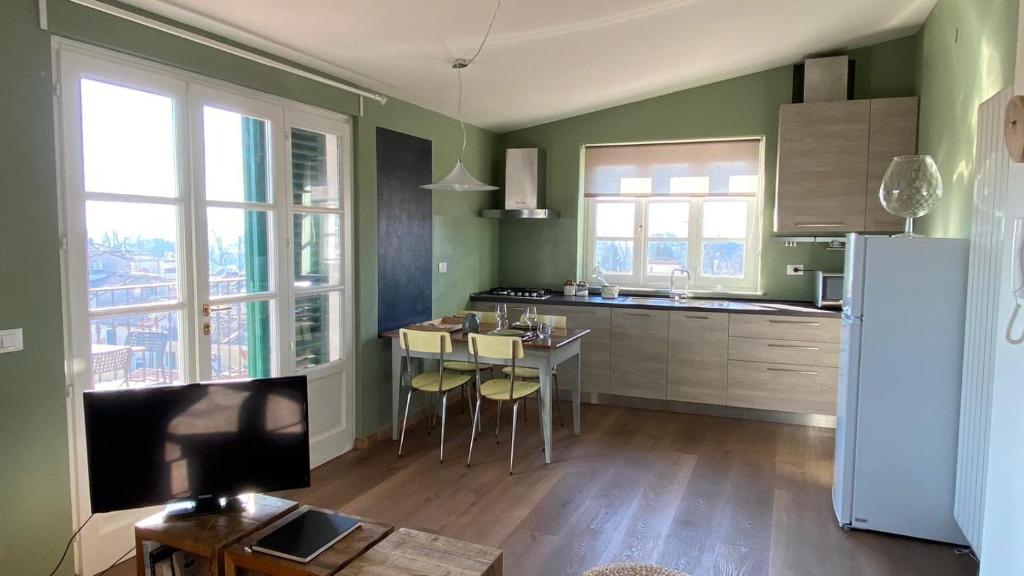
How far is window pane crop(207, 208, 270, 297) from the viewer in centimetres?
334

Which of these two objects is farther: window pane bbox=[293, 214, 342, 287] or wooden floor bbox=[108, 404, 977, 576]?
window pane bbox=[293, 214, 342, 287]

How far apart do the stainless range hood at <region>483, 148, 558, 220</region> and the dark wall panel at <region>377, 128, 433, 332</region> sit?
40.8 inches

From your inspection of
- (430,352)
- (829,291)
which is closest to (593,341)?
(430,352)

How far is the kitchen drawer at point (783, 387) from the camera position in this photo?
15.9 feet

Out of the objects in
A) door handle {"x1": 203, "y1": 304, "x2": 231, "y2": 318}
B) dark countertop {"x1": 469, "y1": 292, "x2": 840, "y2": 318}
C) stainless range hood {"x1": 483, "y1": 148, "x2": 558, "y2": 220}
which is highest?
stainless range hood {"x1": 483, "y1": 148, "x2": 558, "y2": 220}

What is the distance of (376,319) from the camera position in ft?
15.0

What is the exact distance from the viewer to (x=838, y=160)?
4.86 meters

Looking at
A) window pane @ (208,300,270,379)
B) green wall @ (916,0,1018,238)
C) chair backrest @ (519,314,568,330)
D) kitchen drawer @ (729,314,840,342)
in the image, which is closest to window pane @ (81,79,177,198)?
window pane @ (208,300,270,379)

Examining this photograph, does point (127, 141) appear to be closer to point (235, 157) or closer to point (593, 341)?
point (235, 157)

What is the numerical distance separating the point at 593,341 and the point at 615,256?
105cm

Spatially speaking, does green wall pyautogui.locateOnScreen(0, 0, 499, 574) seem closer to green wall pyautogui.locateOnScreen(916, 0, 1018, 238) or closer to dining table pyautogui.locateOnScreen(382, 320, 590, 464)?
dining table pyautogui.locateOnScreen(382, 320, 590, 464)

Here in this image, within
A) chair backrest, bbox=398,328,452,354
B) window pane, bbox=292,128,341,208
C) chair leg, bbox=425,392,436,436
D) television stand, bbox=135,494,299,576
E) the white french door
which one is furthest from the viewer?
chair leg, bbox=425,392,436,436

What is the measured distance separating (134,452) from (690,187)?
4.89m

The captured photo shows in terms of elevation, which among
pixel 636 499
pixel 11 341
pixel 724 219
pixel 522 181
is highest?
pixel 522 181
